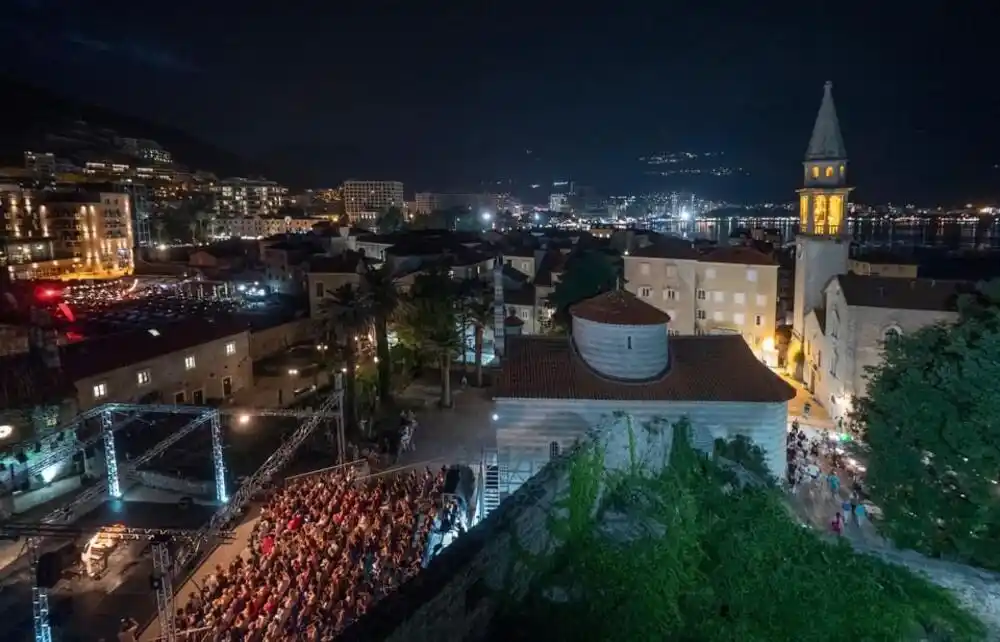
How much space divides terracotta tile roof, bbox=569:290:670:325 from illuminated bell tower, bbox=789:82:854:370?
68.2ft

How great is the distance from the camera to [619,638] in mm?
9266

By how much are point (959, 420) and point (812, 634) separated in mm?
6692

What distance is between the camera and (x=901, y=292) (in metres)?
31.4

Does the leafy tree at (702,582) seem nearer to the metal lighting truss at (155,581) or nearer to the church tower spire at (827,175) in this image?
the metal lighting truss at (155,581)

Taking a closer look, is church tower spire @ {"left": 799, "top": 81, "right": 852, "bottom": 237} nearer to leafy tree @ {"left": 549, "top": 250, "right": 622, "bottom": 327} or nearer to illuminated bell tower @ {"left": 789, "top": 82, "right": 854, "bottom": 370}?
illuminated bell tower @ {"left": 789, "top": 82, "right": 854, "bottom": 370}

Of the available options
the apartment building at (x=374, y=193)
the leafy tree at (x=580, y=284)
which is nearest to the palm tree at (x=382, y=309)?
the leafy tree at (x=580, y=284)

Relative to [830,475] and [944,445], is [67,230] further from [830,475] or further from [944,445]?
[944,445]

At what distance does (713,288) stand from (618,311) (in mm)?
25113

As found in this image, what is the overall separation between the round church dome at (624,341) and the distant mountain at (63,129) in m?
117

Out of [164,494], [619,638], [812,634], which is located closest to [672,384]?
[812,634]

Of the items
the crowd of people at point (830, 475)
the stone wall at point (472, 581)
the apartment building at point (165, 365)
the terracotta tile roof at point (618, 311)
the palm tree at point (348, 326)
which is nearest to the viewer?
the stone wall at point (472, 581)

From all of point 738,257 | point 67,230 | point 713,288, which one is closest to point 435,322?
point 713,288

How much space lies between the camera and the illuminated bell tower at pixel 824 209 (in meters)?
38.0

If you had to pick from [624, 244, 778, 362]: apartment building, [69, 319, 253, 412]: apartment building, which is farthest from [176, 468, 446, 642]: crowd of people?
[624, 244, 778, 362]: apartment building
